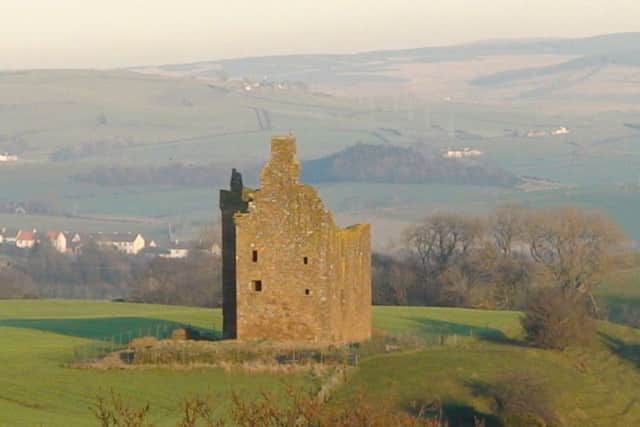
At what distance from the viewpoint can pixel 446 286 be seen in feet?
233

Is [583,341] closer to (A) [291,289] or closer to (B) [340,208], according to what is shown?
(A) [291,289]

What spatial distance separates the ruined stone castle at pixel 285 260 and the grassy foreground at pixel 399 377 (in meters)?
1.71

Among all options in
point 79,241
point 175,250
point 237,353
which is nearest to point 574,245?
point 237,353

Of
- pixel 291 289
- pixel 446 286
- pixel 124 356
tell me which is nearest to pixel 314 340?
pixel 291 289

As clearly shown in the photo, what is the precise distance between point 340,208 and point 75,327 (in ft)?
401

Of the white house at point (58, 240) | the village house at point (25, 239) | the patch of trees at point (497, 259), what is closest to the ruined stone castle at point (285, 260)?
the patch of trees at point (497, 259)

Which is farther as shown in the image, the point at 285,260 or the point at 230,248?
the point at 230,248

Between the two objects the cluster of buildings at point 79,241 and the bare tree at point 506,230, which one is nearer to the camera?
the bare tree at point 506,230

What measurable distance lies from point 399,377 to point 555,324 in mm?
6621

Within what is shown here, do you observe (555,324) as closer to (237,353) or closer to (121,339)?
(237,353)

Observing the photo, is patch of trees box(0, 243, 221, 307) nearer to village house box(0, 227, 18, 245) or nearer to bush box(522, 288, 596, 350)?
village house box(0, 227, 18, 245)

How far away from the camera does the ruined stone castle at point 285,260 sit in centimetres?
4016

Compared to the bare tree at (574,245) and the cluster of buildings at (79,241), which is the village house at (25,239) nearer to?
the cluster of buildings at (79,241)

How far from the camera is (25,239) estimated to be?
14800 centimetres
